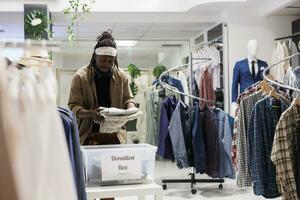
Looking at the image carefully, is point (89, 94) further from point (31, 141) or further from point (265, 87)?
point (31, 141)

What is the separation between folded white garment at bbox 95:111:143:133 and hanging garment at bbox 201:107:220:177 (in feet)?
6.05

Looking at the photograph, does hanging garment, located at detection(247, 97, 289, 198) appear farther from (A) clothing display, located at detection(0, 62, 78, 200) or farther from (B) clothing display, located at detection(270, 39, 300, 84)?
(A) clothing display, located at detection(0, 62, 78, 200)

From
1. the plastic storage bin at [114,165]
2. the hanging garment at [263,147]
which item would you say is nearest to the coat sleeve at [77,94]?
the plastic storage bin at [114,165]

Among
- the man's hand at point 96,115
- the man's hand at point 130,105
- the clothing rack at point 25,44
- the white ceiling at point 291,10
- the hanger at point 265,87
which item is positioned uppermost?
the white ceiling at point 291,10

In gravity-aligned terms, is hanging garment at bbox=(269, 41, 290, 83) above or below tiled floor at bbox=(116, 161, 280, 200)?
above

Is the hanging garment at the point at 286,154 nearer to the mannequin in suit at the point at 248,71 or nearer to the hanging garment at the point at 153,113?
the mannequin in suit at the point at 248,71

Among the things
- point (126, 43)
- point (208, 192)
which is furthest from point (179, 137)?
point (126, 43)

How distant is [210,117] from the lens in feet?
14.3

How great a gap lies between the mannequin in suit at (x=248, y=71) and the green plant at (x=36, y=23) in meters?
2.47

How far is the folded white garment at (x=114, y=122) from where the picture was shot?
2.50 m

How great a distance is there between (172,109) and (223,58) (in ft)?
4.20

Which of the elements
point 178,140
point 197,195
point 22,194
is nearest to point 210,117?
point 178,140

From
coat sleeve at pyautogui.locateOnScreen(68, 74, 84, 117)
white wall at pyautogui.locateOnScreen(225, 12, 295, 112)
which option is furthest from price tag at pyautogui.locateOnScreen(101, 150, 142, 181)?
white wall at pyautogui.locateOnScreen(225, 12, 295, 112)

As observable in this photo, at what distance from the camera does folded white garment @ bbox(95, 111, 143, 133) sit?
2504 millimetres
